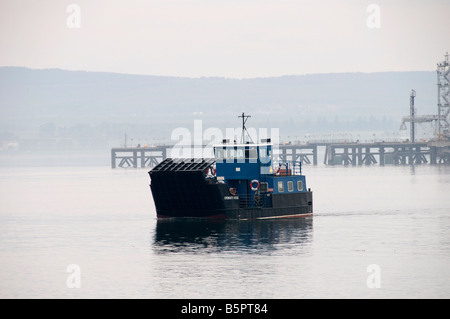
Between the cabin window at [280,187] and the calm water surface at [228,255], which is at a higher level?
the cabin window at [280,187]

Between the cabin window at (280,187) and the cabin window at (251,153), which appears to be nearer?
the cabin window at (251,153)

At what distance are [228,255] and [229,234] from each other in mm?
9325

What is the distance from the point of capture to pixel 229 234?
208 ft

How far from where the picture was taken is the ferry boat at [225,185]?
6919 centimetres

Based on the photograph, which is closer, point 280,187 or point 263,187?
point 263,187

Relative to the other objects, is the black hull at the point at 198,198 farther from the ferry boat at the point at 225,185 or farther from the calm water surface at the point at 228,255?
the calm water surface at the point at 228,255

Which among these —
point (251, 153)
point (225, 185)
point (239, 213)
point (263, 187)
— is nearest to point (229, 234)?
point (225, 185)

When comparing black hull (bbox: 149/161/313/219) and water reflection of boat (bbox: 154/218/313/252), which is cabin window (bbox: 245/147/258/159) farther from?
water reflection of boat (bbox: 154/218/313/252)

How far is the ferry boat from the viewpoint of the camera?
6919 centimetres

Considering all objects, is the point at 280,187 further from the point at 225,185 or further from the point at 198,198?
the point at 198,198

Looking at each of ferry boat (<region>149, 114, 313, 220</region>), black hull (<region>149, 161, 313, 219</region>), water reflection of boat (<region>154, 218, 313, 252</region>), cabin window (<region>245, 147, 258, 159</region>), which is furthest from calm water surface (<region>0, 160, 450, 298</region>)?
cabin window (<region>245, 147, 258, 159</region>)

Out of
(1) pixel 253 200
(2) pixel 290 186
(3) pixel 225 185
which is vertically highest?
(3) pixel 225 185

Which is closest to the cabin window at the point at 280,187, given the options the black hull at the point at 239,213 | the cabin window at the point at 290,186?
the cabin window at the point at 290,186

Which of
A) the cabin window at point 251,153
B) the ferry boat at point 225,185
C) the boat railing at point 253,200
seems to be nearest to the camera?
the ferry boat at point 225,185
